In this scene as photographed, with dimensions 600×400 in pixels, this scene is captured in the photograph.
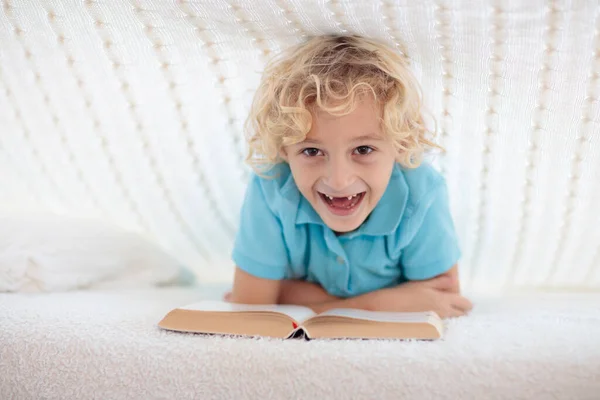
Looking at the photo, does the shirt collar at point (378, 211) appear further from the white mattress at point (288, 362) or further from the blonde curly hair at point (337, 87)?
the white mattress at point (288, 362)

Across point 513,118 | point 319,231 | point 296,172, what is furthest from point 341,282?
point 513,118

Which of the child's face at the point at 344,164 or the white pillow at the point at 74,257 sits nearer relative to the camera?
the child's face at the point at 344,164

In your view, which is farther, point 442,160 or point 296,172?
point 442,160

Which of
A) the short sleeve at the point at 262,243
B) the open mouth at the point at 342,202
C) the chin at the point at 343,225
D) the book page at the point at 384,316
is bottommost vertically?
the book page at the point at 384,316

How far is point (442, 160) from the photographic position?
1120 millimetres

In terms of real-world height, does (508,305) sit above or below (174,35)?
below

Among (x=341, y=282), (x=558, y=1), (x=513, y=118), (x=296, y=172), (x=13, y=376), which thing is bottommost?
(x=13, y=376)

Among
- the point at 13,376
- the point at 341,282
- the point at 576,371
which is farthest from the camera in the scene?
the point at 341,282

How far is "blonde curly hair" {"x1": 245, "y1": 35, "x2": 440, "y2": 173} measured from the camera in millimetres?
917

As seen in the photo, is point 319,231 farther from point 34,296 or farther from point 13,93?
point 13,93

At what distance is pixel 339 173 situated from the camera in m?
0.93

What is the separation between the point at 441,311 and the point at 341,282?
0.57 feet

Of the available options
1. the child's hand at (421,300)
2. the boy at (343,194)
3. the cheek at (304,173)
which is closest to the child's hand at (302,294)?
the boy at (343,194)

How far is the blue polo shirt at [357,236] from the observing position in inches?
41.7
